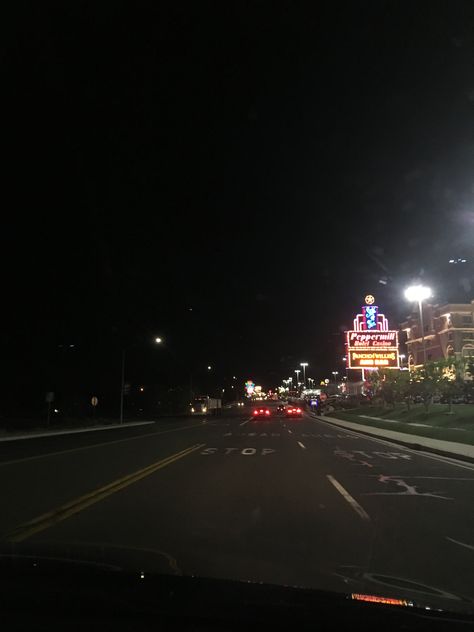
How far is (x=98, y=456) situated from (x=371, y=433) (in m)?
17.2

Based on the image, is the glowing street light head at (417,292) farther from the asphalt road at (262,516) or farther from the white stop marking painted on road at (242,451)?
the asphalt road at (262,516)

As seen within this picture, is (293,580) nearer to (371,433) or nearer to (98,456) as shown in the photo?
(98,456)

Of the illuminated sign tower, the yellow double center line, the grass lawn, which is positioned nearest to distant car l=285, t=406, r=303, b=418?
the illuminated sign tower

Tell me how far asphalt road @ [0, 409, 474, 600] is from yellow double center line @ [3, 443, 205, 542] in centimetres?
3

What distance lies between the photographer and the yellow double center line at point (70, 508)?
26.7ft

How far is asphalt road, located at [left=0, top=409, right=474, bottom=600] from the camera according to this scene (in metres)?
5.92

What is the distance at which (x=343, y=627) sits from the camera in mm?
3559

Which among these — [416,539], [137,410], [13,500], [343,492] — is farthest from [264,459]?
[137,410]

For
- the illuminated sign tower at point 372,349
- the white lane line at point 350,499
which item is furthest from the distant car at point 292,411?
the white lane line at point 350,499

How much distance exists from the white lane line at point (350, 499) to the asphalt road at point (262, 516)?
26 millimetres

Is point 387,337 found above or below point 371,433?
above

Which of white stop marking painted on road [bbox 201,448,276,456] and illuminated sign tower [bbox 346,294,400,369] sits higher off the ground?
illuminated sign tower [bbox 346,294,400,369]

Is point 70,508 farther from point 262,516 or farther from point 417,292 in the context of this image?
point 417,292

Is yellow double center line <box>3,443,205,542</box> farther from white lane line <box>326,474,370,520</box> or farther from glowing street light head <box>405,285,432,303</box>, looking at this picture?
glowing street light head <box>405,285,432,303</box>
